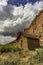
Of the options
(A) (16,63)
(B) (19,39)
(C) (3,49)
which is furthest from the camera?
(B) (19,39)

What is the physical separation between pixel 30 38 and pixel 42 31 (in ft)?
21.5

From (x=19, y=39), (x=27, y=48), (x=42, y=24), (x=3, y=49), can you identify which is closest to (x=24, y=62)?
(x=3, y=49)

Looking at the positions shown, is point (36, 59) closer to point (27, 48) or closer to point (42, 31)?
point (27, 48)

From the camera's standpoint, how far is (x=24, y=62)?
28.4 m

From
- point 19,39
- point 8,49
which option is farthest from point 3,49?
point 19,39

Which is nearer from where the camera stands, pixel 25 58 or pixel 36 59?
pixel 36 59

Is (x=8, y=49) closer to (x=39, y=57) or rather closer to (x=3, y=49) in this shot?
(x=3, y=49)

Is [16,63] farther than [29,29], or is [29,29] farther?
[29,29]

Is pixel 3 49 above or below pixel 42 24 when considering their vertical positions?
below

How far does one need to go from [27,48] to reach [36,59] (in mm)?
18261

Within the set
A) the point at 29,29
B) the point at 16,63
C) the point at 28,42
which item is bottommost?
the point at 16,63

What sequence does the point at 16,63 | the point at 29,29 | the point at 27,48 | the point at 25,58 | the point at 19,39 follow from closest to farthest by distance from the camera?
the point at 16,63, the point at 25,58, the point at 27,48, the point at 19,39, the point at 29,29

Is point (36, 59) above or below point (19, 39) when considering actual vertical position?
below

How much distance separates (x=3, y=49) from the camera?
40.2 m
